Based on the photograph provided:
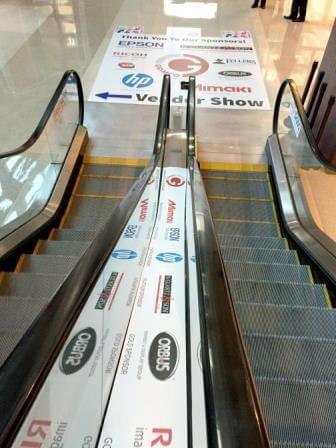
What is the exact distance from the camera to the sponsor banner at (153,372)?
1.21m

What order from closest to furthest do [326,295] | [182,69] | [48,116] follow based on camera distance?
[326,295]
[48,116]
[182,69]

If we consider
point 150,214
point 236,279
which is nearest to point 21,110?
point 150,214

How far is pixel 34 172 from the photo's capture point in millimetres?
3906

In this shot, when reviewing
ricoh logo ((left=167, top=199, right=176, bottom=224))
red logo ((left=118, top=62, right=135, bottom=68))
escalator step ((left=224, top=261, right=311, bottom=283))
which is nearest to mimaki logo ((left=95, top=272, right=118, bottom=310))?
escalator step ((left=224, top=261, right=311, bottom=283))

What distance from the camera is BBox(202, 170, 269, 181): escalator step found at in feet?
14.7

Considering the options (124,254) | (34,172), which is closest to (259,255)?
(124,254)

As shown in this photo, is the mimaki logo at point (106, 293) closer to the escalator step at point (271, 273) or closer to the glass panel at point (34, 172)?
the escalator step at point (271, 273)

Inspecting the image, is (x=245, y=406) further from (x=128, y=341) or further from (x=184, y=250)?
(x=184, y=250)

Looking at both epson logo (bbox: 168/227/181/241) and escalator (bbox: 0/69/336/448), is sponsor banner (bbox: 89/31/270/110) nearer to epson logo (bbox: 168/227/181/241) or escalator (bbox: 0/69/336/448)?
escalator (bbox: 0/69/336/448)

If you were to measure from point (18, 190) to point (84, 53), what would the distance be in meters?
4.80

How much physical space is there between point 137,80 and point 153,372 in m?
6.05

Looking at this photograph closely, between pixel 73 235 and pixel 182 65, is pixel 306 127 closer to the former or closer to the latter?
pixel 73 235

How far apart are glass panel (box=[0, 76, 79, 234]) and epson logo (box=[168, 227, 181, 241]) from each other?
4.82ft

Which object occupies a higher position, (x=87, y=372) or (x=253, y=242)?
(x=87, y=372)
